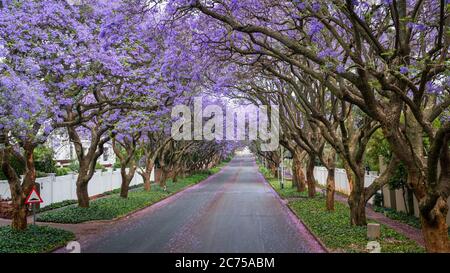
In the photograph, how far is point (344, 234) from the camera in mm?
12484

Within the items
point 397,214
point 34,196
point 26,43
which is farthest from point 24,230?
point 397,214

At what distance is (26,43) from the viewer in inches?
446

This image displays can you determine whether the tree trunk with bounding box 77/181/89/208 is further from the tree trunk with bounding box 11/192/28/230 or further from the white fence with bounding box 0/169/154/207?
the tree trunk with bounding box 11/192/28/230

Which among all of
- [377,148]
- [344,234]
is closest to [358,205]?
[344,234]

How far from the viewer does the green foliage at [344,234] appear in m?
10.7

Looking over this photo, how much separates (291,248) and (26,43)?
8796 millimetres

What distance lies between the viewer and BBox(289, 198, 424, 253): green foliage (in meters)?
10.7

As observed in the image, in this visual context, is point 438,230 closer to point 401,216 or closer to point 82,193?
point 401,216

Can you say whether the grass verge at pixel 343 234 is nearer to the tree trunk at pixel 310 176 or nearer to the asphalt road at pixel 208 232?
the asphalt road at pixel 208 232

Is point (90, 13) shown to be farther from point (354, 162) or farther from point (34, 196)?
point (354, 162)

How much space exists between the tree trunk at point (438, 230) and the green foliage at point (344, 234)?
2141mm

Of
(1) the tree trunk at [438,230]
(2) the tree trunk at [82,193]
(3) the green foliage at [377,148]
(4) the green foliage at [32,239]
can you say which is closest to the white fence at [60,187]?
(2) the tree trunk at [82,193]

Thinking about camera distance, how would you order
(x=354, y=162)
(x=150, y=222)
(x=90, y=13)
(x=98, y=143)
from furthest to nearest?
(x=98, y=143) < (x=150, y=222) < (x=90, y=13) < (x=354, y=162)

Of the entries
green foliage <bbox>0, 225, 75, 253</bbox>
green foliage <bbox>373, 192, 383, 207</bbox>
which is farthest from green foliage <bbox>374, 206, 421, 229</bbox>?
green foliage <bbox>0, 225, 75, 253</bbox>
